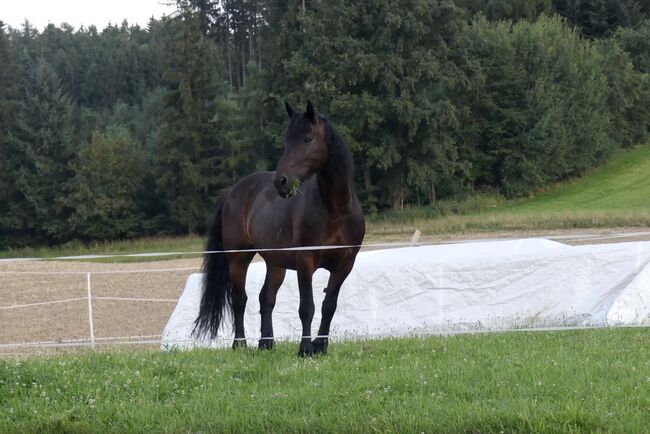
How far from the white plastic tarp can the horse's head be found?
517 centimetres

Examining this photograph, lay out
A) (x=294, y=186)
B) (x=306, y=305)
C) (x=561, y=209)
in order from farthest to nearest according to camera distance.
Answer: (x=561, y=209), (x=306, y=305), (x=294, y=186)

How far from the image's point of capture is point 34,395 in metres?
6.13

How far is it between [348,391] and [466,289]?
8.10 m

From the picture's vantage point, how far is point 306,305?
8.05 metres

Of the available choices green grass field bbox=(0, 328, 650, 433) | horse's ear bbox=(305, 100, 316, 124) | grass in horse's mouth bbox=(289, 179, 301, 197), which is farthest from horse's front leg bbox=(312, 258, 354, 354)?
horse's ear bbox=(305, 100, 316, 124)

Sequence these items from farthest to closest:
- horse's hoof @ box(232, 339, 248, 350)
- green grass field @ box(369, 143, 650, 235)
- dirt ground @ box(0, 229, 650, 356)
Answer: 1. green grass field @ box(369, 143, 650, 235)
2. dirt ground @ box(0, 229, 650, 356)
3. horse's hoof @ box(232, 339, 248, 350)

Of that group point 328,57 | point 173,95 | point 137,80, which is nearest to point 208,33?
point 137,80

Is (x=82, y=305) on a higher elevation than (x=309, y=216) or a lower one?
lower

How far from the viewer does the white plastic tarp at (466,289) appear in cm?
1252

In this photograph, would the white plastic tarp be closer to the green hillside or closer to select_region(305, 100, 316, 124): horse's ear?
select_region(305, 100, 316, 124): horse's ear

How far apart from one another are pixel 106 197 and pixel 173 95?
25.3ft

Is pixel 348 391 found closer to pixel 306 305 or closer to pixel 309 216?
pixel 306 305

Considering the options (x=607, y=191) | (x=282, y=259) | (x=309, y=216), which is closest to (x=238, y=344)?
(x=282, y=259)

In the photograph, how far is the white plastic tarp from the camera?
12.5 m
